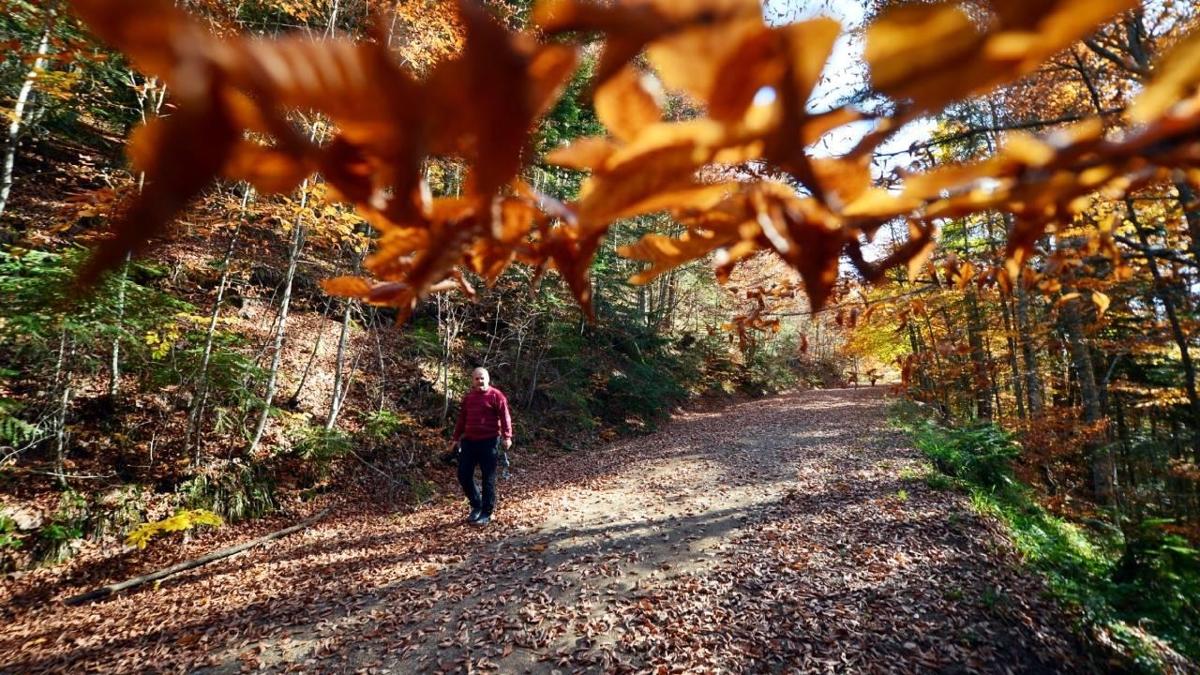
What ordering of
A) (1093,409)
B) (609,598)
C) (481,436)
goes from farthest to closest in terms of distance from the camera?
(1093,409)
(481,436)
(609,598)

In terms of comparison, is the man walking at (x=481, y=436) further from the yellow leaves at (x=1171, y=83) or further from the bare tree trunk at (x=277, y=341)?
the yellow leaves at (x=1171, y=83)

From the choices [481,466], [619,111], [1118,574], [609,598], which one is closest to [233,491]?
[481,466]

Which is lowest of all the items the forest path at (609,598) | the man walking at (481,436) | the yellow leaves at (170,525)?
the forest path at (609,598)

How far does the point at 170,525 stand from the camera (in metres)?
5.76

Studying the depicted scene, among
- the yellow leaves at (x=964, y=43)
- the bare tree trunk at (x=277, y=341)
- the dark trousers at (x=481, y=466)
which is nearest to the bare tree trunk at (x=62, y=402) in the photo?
the bare tree trunk at (x=277, y=341)

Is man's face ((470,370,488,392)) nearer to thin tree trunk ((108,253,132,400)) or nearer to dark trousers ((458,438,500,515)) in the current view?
dark trousers ((458,438,500,515))

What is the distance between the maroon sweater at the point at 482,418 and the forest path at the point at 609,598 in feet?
3.97

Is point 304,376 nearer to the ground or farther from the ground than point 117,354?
nearer to the ground

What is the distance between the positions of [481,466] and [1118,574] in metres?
7.00

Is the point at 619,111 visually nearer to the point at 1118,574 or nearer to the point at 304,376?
the point at 1118,574

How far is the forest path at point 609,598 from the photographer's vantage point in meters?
3.98

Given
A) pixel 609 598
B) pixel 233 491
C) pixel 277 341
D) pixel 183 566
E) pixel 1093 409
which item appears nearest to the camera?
pixel 609 598

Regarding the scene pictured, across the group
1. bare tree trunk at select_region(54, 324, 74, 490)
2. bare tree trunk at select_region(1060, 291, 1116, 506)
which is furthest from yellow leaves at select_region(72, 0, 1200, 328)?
bare tree trunk at select_region(1060, 291, 1116, 506)

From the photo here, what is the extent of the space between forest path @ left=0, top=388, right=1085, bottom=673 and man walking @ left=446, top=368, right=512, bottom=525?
0.40m
